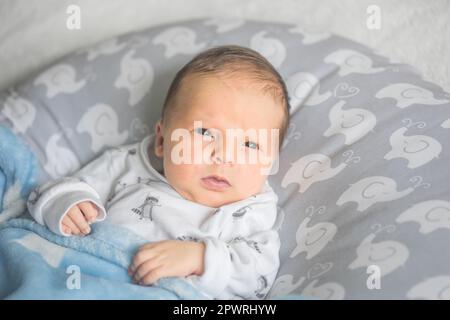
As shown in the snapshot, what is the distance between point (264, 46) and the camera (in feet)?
5.22

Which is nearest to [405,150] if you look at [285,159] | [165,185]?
[285,159]

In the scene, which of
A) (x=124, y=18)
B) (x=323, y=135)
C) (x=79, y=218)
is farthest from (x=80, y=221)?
(x=124, y=18)

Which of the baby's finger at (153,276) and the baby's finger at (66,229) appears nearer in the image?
the baby's finger at (153,276)

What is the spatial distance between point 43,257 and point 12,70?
849 millimetres

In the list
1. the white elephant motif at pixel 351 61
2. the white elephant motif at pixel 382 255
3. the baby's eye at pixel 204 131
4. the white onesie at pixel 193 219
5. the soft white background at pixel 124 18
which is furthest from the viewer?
the soft white background at pixel 124 18

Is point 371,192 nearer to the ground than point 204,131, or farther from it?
nearer to the ground

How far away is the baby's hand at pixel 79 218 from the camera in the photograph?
4.02ft

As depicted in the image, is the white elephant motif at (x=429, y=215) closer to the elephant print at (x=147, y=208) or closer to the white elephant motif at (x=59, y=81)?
the elephant print at (x=147, y=208)

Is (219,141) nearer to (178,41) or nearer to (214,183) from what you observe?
(214,183)

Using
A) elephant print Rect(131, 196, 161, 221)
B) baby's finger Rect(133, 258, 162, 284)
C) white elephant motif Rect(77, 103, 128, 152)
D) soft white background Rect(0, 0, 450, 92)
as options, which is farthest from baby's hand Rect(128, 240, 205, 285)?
soft white background Rect(0, 0, 450, 92)

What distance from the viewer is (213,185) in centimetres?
127

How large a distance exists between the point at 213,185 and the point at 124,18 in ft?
2.58

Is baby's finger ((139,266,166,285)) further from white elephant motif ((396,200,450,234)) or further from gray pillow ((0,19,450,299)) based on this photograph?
white elephant motif ((396,200,450,234))

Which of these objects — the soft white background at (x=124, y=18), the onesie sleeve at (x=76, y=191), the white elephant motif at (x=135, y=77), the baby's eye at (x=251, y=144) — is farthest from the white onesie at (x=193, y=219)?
the soft white background at (x=124, y=18)
